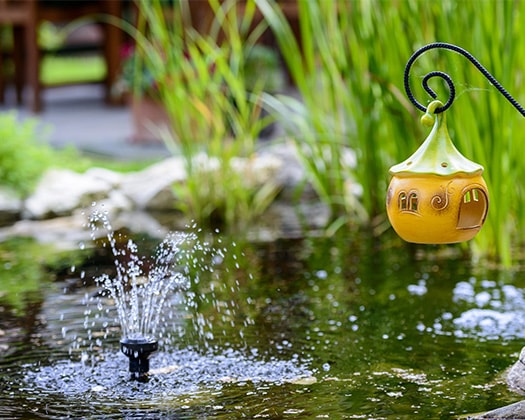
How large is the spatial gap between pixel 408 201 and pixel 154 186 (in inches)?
154

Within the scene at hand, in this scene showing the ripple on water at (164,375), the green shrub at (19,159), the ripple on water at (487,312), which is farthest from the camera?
the green shrub at (19,159)

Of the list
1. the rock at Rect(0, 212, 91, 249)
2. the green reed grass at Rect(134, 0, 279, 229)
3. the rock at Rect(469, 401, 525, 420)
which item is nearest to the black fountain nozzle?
the rock at Rect(469, 401, 525, 420)

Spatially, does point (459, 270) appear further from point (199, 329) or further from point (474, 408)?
point (474, 408)

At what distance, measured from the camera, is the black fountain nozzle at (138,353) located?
3.54m

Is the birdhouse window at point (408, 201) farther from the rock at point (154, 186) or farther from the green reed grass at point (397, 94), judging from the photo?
the rock at point (154, 186)

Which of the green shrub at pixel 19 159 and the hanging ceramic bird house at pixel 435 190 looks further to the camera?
the green shrub at pixel 19 159

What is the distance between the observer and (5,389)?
3.47 metres

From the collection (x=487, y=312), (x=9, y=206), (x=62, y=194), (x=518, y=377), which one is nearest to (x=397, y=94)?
(x=487, y=312)

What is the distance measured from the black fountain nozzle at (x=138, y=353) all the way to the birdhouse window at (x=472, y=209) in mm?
1136

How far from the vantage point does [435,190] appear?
2947mm

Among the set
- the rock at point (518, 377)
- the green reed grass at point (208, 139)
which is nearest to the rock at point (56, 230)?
the green reed grass at point (208, 139)

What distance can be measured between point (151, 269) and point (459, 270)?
1449 mm

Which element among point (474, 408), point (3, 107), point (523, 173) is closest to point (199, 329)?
point (474, 408)

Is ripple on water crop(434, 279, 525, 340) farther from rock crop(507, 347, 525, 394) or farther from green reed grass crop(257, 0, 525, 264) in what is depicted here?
rock crop(507, 347, 525, 394)
